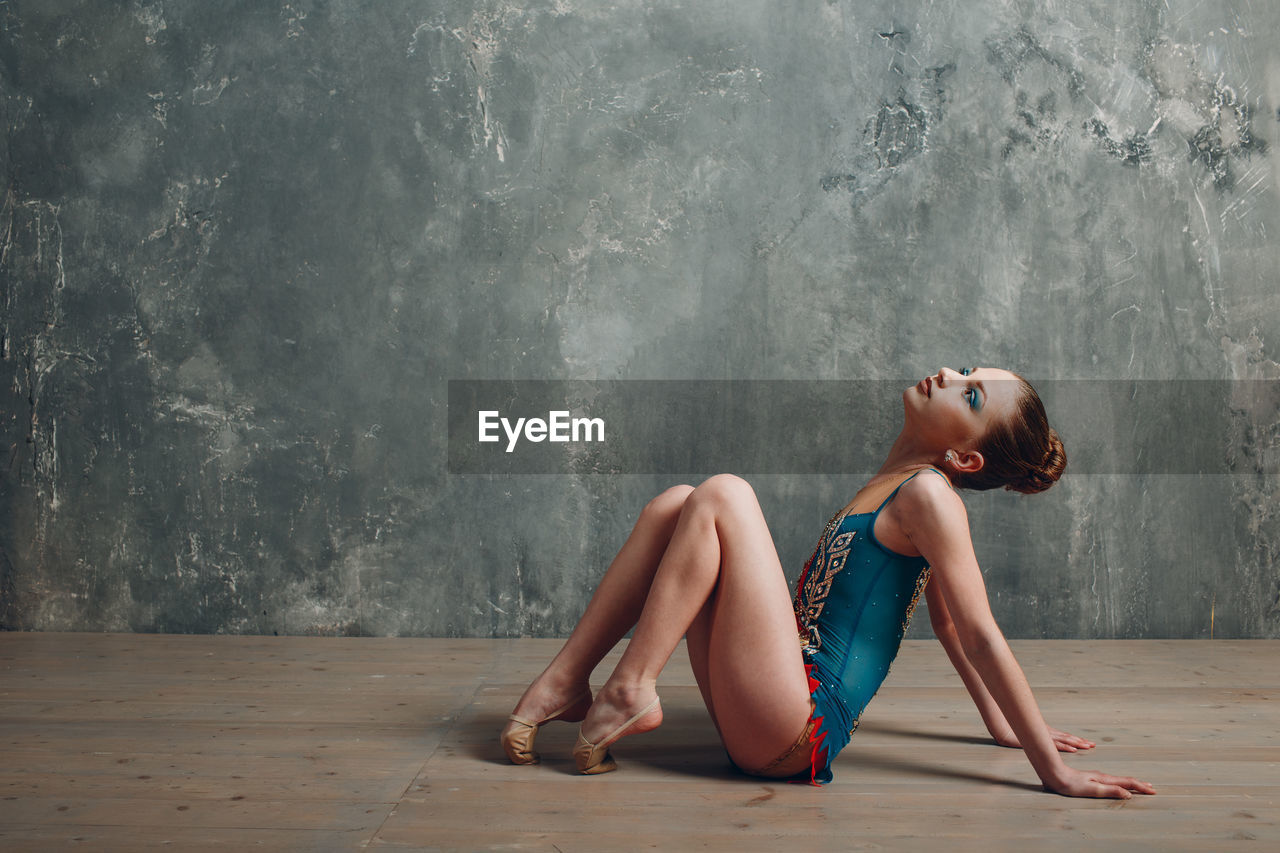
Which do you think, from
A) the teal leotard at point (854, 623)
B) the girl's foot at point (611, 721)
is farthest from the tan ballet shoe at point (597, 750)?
the teal leotard at point (854, 623)

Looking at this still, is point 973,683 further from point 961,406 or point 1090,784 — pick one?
point 961,406

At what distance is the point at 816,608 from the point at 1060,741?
60cm

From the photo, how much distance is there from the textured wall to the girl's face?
1269 millimetres

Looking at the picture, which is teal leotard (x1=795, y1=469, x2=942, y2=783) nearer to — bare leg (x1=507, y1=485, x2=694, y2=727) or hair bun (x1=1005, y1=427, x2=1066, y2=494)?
hair bun (x1=1005, y1=427, x2=1066, y2=494)

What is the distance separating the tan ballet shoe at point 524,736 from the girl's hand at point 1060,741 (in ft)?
2.82

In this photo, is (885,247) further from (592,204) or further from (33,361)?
(33,361)

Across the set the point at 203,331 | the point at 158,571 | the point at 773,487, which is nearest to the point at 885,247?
the point at 773,487

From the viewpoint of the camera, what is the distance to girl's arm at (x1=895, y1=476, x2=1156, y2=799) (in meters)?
1.54

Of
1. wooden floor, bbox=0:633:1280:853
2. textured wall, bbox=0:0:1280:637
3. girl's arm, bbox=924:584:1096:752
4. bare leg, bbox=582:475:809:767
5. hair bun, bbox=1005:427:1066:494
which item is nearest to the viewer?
wooden floor, bbox=0:633:1280:853

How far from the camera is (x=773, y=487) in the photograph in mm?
3004
